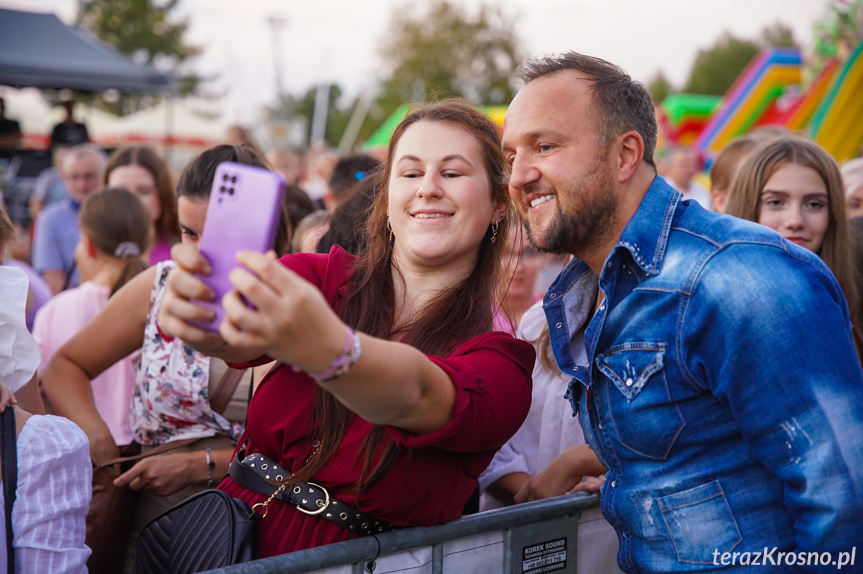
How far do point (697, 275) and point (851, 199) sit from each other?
12.8 ft

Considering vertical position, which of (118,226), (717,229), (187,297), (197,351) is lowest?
(118,226)

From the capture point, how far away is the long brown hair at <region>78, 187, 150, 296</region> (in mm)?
4000

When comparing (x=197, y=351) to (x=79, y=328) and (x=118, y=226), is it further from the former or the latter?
(x=118, y=226)

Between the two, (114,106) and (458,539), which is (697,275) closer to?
(458,539)

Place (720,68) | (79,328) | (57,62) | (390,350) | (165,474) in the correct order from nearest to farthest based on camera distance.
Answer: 1. (390,350)
2. (165,474)
3. (79,328)
4. (57,62)
5. (720,68)

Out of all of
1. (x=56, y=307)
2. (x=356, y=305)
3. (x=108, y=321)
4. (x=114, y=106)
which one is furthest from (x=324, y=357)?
(x=114, y=106)

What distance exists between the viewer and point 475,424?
70.5 inches

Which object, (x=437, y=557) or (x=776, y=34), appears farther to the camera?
(x=776, y=34)

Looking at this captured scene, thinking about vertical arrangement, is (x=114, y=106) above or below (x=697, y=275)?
below

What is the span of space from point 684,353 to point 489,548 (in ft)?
2.89

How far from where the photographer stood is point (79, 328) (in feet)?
12.1

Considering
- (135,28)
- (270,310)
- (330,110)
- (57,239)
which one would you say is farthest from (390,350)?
(330,110)

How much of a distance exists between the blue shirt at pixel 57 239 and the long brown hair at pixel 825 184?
4.92 meters

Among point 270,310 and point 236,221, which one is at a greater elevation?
point 236,221
